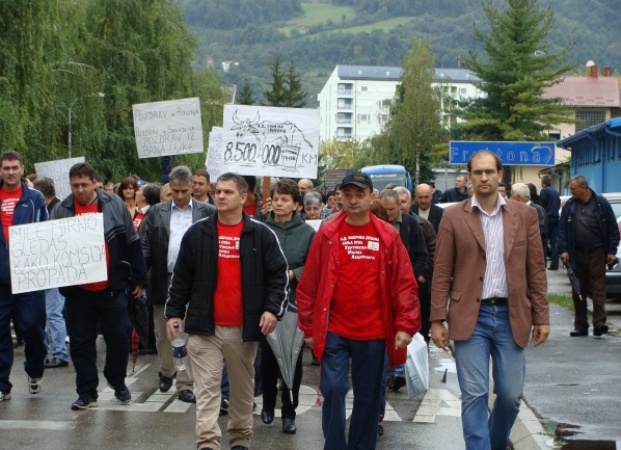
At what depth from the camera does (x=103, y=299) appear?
32.0 feet

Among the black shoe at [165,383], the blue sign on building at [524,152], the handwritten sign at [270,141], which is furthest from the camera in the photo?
the blue sign on building at [524,152]

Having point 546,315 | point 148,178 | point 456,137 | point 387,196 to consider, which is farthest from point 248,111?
point 456,137

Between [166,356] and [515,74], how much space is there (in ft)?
183

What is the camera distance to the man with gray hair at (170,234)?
10156 millimetres

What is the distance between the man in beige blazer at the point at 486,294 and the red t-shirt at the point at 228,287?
4.70ft

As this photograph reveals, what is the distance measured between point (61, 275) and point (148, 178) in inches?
1192

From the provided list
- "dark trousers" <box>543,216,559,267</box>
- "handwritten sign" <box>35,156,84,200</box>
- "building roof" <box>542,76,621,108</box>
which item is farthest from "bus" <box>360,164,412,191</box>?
"handwritten sign" <box>35,156,84,200</box>

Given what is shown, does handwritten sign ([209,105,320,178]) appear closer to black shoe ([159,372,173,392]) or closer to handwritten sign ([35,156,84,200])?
black shoe ([159,372,173,392])

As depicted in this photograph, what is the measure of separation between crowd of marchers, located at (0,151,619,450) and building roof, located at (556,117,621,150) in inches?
1132

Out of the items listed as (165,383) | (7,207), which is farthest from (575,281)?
(7,207)

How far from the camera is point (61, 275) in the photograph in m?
9.73

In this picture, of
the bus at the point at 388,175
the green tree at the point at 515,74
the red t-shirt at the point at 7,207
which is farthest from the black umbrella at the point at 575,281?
the green tree at the point at 515,74

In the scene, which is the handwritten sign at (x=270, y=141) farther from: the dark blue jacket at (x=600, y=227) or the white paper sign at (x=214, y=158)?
the white paper sign at (x=214, y=158)

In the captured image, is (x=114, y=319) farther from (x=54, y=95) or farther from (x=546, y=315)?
(x=54, y=95)
